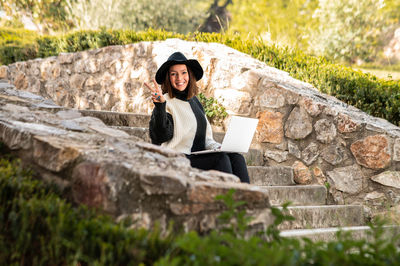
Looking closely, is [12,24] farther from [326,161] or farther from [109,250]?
[109,250]

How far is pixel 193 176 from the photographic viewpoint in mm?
1812

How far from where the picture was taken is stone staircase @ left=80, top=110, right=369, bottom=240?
289 centimetres

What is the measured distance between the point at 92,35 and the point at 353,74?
4278 millimetres

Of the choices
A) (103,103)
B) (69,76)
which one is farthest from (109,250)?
(69,76)

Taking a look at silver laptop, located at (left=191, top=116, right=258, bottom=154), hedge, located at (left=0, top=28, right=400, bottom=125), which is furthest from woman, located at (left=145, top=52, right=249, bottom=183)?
hedge, located at (left=0, top=28, right=400, bottom=125)

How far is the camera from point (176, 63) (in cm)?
321

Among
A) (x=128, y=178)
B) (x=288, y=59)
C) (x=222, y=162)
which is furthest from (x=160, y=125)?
(x=288, y=59)

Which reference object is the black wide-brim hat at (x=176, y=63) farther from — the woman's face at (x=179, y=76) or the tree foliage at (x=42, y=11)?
the tree foliage at (x=42, y=11)

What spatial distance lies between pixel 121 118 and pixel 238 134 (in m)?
2.04

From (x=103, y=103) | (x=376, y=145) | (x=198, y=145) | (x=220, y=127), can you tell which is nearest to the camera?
(x=198, y=145)

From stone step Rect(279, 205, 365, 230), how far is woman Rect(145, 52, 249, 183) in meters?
0.52

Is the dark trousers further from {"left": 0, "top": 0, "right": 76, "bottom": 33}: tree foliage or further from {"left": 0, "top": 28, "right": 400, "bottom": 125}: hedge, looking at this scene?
{"left": 0, "top": 0, "right": 76, "bottom": 33}: tree foliage

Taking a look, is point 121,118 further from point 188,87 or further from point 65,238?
point 65,238

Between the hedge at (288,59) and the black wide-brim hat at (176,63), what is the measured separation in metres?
1.84
